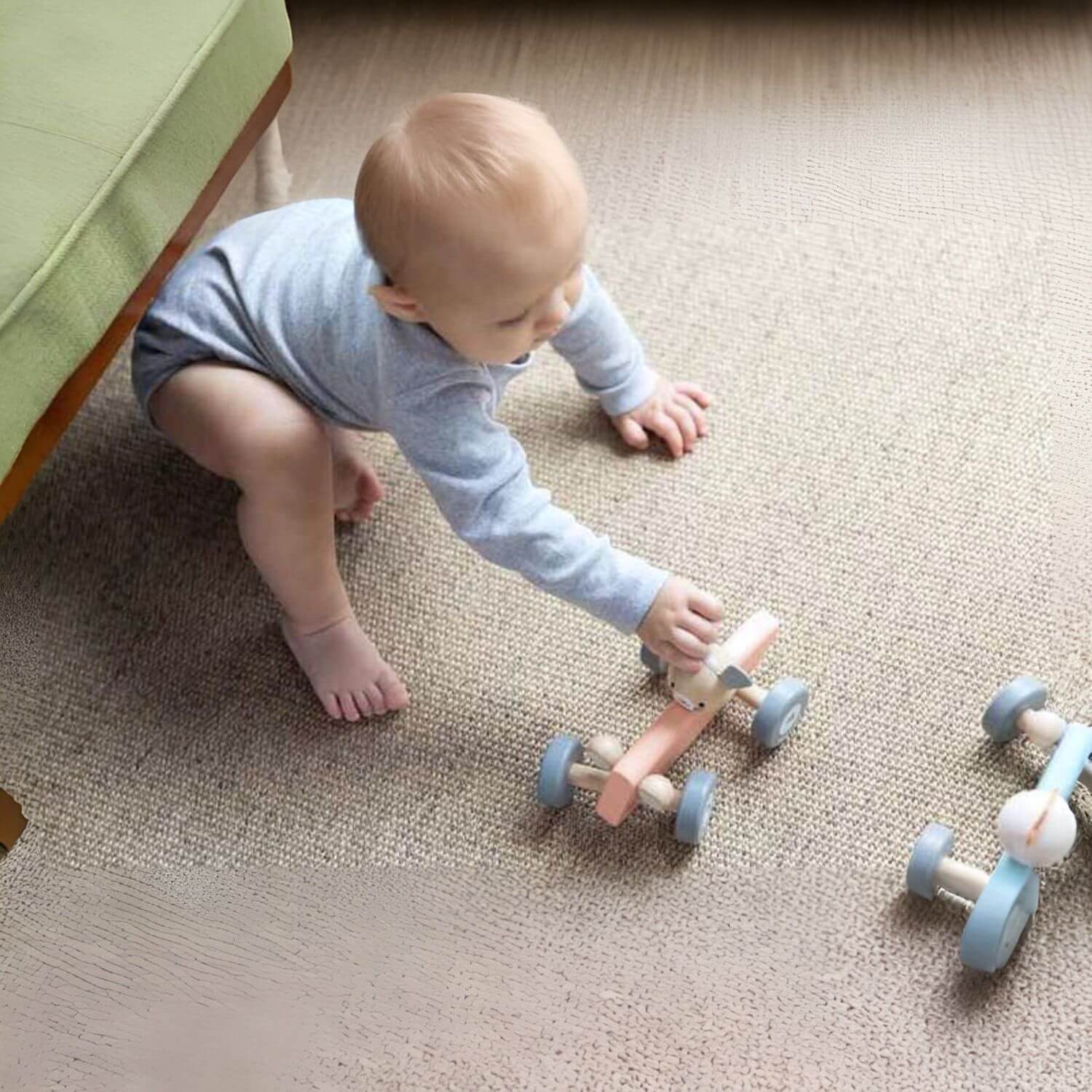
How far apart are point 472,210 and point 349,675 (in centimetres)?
40

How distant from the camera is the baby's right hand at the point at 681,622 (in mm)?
897

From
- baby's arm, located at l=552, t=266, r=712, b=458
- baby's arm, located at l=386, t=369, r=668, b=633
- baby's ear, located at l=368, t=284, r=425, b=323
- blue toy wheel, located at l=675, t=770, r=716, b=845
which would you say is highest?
baby's ear, located at l=368, t=284, r=425, b=323

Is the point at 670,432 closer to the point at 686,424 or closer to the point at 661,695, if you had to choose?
the point at 686,424

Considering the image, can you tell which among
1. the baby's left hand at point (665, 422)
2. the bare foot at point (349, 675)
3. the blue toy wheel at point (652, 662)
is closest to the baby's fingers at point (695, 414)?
the baby's left hand at point (665, 422)

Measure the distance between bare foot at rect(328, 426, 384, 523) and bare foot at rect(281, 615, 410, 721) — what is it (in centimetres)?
12

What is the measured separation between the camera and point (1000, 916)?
0.80 meters

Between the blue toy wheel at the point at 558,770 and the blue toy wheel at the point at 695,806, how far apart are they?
81mm

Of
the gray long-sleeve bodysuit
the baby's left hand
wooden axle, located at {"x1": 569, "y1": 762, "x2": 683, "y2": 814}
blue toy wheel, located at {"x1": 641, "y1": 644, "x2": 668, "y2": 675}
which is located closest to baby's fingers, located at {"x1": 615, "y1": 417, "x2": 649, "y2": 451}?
the baby's left hand

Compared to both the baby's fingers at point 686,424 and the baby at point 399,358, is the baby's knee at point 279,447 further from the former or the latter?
the baby's fingers at point 686,424

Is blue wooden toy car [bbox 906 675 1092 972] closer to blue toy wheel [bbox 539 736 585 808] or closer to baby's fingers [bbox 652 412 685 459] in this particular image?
blue toy wheel [bbox 539 736 585 808]

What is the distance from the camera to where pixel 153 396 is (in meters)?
1.01

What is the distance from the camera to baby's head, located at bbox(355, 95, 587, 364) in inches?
30.3

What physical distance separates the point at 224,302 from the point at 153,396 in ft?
0.30

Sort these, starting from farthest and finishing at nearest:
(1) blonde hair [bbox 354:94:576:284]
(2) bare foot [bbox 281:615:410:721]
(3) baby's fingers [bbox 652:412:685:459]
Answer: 1. (3) baby's fingers [bbox 652:412:685:459]
2. (2) bare foot [bbox 281:615:410:721]
3. (1) blonde hair [bbox 354:94:576:284]
